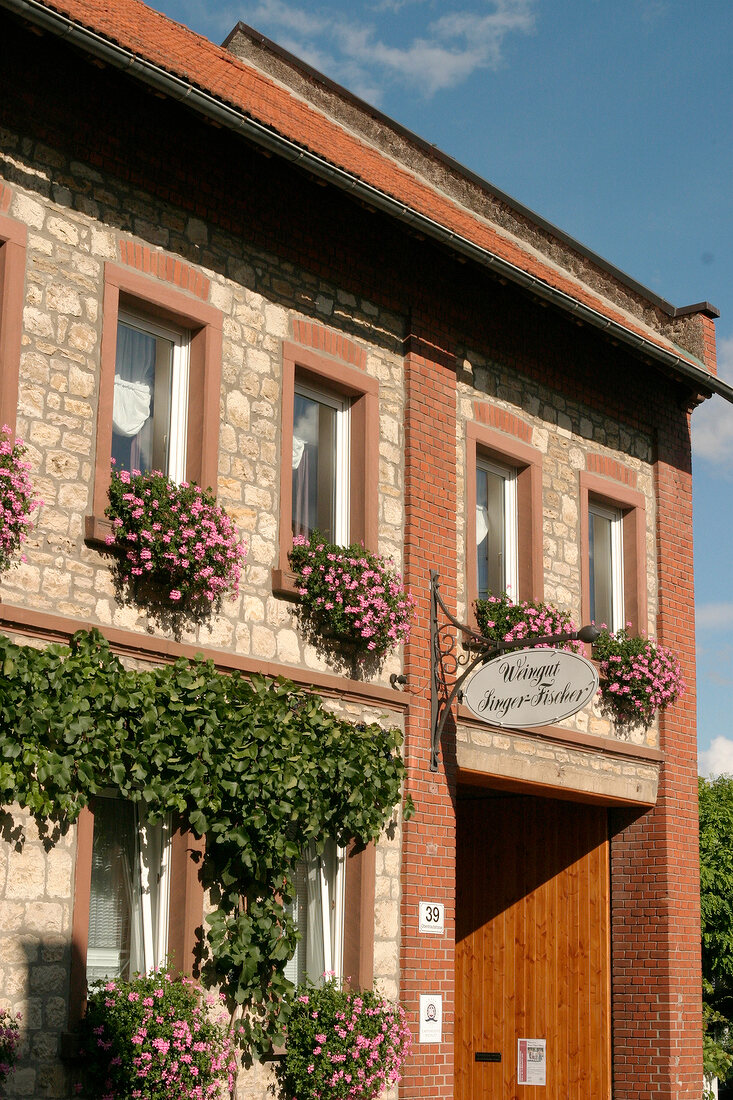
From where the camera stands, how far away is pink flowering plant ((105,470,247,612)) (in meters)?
9.02

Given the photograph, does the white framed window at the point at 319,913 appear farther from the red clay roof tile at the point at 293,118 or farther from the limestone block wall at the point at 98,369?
the red clay roof tile at the point at 293,118

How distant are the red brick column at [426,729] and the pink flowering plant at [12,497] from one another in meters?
3.63

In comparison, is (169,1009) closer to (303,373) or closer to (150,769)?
(150,769)

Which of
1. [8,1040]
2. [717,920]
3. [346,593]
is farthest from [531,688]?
[717,920]

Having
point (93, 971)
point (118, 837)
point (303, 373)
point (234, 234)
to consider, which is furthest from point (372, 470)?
point (93, 971)

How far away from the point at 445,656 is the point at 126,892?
350cm

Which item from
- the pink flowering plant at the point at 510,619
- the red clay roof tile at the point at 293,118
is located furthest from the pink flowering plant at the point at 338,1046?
the red clay roof tile at the point at 293,118

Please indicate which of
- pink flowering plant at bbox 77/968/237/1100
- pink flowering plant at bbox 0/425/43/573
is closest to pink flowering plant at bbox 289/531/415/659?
pink flowering plant at bbox 0/425/43/573

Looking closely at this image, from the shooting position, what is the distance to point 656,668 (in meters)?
13.2

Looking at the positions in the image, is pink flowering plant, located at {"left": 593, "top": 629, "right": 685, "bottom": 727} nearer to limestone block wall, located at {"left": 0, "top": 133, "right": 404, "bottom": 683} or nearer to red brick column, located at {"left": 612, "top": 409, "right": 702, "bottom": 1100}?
red brick column, located at {"left": 612, "top": 409, "right": 702, "bottom": 1100}

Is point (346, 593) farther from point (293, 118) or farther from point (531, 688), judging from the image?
point (293, 118)

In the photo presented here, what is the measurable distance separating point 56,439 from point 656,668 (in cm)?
653

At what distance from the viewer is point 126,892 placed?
8.92 meters

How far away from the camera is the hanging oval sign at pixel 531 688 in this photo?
10.3m
